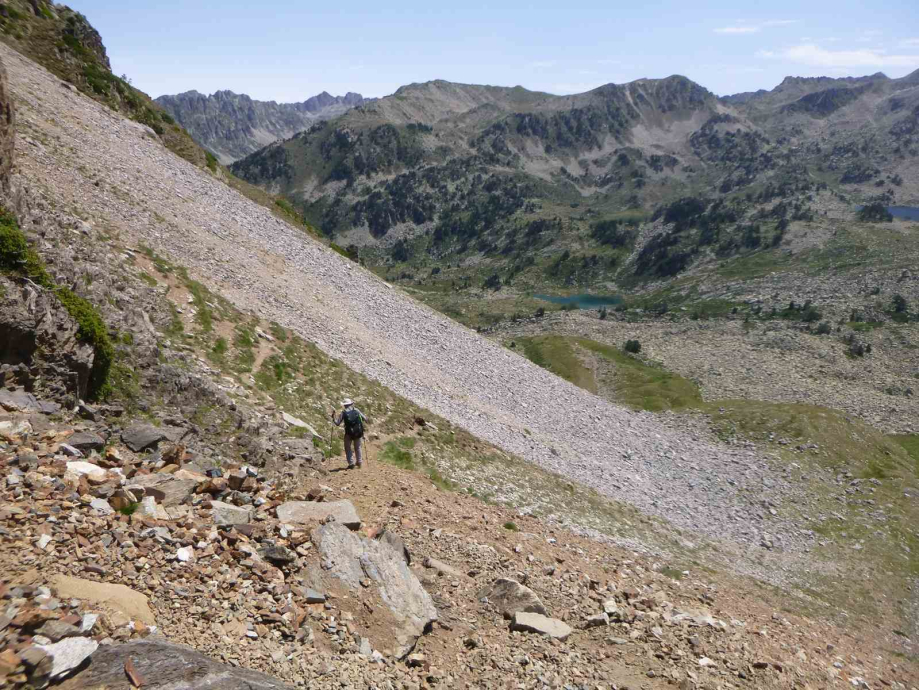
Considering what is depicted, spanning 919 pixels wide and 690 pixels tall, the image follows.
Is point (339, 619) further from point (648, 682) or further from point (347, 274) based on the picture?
point (347, 274)

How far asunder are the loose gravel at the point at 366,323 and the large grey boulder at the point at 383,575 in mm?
18712

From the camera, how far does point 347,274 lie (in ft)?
155

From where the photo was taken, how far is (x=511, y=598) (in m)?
13.8

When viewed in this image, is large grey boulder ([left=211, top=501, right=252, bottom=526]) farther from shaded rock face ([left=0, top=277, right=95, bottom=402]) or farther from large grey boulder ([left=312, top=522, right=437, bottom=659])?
shaded rock face ([left=0, top=277, right=95, bottom=402])

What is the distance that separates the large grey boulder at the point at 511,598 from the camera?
13586mm

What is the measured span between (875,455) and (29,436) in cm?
6049

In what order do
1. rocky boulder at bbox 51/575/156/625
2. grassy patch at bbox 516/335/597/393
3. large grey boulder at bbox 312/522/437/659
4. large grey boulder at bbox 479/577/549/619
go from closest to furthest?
rocky boulder at bbox 51/575/156/625 → large grey boulder at bbox 312/522/437/659 → large grey boulder at bbox 479/577/549/619 → grassy patch at bbox 516/335/597/393

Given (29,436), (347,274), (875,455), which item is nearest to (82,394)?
(29,436)

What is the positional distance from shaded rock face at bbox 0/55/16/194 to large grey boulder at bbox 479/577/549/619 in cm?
2036

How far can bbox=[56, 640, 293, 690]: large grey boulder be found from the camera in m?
7.24

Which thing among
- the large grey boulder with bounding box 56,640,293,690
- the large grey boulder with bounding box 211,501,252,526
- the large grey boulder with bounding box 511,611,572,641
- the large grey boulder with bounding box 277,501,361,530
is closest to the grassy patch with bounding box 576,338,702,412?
the large grey boulder with bounding box 511,611,572,641

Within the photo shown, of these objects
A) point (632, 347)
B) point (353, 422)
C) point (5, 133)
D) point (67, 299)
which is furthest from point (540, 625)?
point (632, 347)

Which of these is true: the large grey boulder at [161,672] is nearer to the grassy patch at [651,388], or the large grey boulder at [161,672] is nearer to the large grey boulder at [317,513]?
the large grey boulder at [317,513]

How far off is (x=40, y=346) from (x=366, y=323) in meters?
26.3
